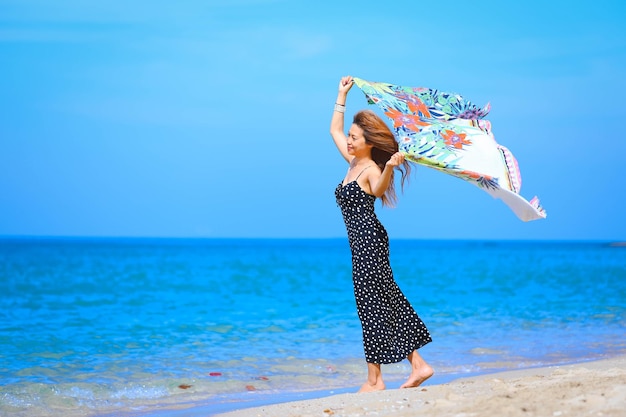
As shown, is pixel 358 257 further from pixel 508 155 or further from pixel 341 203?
pixel 508 155

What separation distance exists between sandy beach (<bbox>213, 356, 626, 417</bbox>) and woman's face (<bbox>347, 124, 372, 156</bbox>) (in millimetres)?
1564

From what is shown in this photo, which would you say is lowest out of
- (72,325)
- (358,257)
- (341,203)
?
(72,325)

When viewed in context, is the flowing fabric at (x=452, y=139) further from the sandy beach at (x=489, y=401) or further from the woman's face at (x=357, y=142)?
the sandy beach at (x=489, y=401)

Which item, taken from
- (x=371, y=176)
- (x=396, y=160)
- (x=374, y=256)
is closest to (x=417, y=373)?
(x=374, y=256)

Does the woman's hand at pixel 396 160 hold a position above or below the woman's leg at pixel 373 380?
above

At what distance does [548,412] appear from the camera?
3.99 meters

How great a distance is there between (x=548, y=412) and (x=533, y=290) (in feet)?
55.2

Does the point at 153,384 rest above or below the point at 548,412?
below

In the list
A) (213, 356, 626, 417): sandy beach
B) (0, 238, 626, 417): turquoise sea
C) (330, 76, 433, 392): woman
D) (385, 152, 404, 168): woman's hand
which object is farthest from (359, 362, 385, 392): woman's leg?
(385, 152, 404, 168): woman's hand

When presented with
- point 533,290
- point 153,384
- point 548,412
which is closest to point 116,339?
point 153,384

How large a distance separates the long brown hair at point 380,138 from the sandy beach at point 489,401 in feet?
4.16

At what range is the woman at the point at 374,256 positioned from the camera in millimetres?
5574

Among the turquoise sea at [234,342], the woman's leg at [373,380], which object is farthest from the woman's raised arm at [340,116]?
the turquoise sea at [234,342]

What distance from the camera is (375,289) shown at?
5.61m
